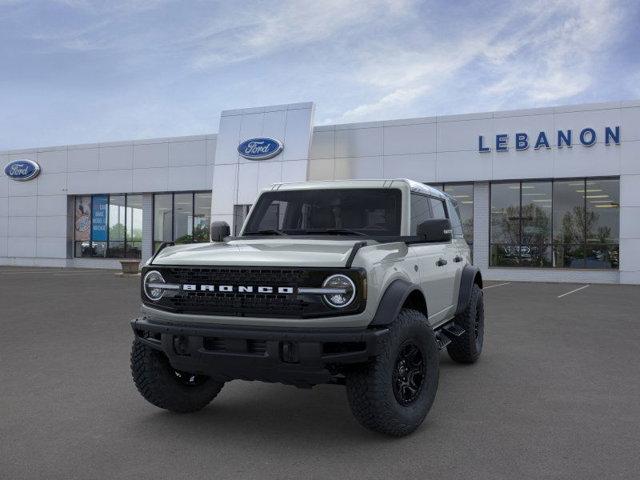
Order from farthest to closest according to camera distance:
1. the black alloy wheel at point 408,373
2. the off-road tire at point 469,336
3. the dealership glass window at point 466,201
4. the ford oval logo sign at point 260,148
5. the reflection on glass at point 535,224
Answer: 1. the ford oval logo sign at point 260,148
2. the dealership glass window at point 466,201
3. the reflection on glass at point 535,224
4. the off-road tire at point 469,336
5. the black alloy wheel at point 408,373

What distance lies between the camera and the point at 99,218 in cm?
2995

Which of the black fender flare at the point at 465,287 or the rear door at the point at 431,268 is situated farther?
the black fender flare at the point at 465,287

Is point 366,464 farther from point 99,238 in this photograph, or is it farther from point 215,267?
point 99,238

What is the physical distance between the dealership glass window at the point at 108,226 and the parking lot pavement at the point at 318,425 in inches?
865

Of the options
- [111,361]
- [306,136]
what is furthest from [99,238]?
[111,361]

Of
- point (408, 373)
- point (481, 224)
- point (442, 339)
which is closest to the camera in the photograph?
point (408, 373)

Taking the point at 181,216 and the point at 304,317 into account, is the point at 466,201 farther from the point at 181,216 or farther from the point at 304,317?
the point at 304,317

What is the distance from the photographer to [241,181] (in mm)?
24797

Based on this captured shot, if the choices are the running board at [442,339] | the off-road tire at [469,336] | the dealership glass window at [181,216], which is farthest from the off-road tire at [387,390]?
the dealership glass window at [181,216]

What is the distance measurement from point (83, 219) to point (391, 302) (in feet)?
95.8

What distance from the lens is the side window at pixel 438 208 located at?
595 centimetres

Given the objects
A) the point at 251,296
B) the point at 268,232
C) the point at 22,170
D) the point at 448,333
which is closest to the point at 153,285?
the point at 251,296

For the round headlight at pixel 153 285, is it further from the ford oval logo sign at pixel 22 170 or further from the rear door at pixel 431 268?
the ford oval logo sign at pixel 22 170

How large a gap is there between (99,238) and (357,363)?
93.8ft
